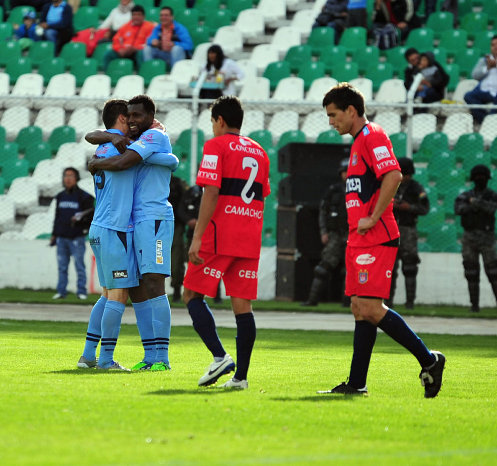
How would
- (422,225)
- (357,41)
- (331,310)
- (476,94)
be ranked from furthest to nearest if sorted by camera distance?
(357,41) < (476,94) < (422,225) < (331,310)

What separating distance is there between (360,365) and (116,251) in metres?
2.26

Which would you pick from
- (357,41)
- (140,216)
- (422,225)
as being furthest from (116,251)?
(357,41)

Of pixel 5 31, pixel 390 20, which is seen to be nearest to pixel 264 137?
pixel 390 20

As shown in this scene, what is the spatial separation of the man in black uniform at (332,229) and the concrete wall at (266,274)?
1554 mm

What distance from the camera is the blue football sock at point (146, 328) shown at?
8469 mm

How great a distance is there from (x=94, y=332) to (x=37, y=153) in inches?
528

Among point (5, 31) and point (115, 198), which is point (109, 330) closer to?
point (115, 198)

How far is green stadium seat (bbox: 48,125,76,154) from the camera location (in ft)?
69.8

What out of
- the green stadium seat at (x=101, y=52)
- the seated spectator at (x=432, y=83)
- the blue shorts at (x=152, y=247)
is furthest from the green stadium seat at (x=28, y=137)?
the blue shorts at (x=152, y=247)

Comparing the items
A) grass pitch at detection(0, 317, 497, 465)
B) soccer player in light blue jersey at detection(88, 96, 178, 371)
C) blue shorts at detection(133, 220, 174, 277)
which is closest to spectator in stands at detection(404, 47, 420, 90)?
grass pitch at detection(0, 317, 497, 465)

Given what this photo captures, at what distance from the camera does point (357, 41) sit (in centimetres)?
2341

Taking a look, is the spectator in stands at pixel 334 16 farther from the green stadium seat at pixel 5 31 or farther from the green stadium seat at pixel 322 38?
the green stadium seat at pixel 5 31

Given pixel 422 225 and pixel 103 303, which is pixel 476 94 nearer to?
pixel 422 225

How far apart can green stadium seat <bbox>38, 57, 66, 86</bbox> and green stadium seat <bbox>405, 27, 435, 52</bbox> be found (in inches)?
295
